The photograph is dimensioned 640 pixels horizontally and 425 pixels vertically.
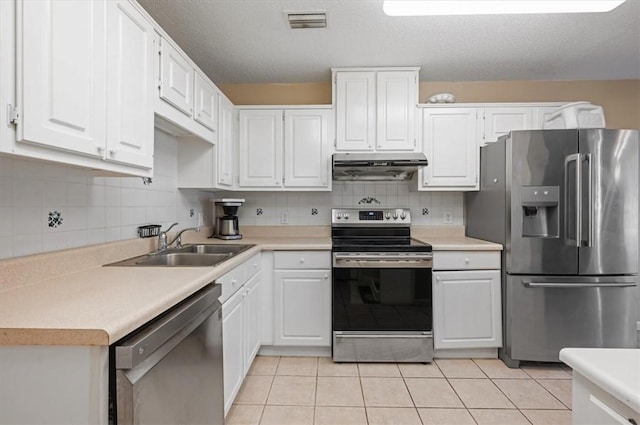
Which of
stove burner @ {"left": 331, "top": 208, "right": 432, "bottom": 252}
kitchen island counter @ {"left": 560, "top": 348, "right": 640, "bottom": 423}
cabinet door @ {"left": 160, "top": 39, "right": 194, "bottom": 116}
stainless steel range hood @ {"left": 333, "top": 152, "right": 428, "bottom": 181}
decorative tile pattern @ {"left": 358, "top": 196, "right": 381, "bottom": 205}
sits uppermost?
cabinet door @ {"left": 160, "top": 39, "right": 194, "bottom": 116}

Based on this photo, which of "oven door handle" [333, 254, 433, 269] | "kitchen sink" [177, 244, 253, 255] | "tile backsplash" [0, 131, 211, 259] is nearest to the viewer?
"tile backsplash" [0, 131, 211, 259]

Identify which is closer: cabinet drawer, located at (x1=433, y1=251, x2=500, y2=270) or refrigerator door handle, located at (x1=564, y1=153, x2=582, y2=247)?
refrigerator door handle, located at (x1=564, y1=153, x2=582, y2=247)

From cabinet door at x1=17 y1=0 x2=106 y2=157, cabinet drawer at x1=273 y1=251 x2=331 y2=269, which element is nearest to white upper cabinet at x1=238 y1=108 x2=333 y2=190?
cabinet drawer at x1=273 y1=251 x2=331 y2=269

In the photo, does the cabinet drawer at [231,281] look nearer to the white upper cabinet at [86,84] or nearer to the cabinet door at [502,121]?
the white upper cabinet at [86,84]

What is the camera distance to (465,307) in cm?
263

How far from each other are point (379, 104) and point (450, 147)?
0.73 metres

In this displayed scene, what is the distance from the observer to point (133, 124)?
150cm

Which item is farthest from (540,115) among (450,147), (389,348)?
(389,348)

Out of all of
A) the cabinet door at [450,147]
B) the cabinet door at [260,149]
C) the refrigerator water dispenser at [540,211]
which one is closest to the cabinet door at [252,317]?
the cabinet door at [260,149]

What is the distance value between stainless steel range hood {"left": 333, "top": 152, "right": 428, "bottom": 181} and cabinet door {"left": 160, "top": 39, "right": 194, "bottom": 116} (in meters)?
1.20

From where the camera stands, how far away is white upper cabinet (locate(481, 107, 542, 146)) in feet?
9.64

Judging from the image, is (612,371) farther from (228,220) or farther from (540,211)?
(228,220)

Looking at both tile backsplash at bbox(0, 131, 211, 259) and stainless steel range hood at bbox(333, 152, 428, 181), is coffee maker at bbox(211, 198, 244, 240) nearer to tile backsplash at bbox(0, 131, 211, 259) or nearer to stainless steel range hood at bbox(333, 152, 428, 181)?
tile backsplash at bbox(0, 131, 211, 259)

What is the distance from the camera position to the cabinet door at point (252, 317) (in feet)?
7.30
